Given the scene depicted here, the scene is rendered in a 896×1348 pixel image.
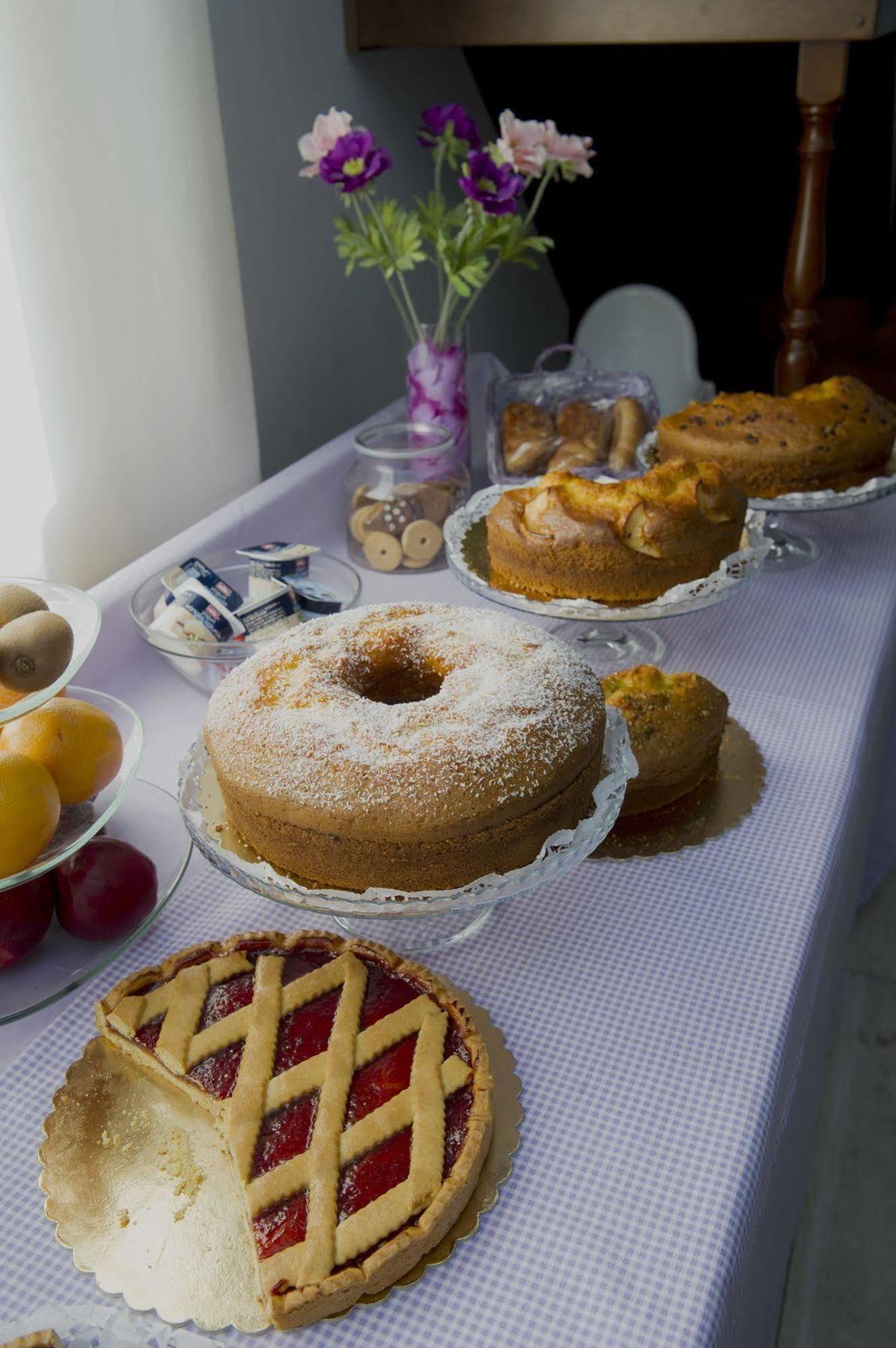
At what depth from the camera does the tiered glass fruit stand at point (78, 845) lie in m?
0.70

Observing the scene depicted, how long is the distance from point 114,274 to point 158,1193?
106cm

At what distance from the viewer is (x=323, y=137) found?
1407mm

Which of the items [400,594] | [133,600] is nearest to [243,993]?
[133,600]

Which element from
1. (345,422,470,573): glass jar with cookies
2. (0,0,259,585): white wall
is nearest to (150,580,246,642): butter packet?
(0,0,259,585): white wall

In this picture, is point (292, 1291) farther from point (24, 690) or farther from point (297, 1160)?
point (24, 690)

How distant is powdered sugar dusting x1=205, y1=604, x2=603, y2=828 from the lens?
0.72 meters

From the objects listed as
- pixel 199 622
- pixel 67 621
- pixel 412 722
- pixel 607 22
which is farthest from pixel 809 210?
pixel 67 621

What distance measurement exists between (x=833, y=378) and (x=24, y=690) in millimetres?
1200

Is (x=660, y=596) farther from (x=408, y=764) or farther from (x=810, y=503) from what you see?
(x=408, y=764)

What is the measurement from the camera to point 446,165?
2.09 metres

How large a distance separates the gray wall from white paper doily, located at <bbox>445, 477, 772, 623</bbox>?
2.01ft

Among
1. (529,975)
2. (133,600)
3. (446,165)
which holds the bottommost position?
(529,975)

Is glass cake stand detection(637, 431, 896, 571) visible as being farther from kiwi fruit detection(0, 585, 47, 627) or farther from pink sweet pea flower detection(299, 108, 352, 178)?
kiwi fruit detection(0, 585, 47, 627)

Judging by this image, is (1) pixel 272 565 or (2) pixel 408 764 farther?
(1) pixel 272 565
